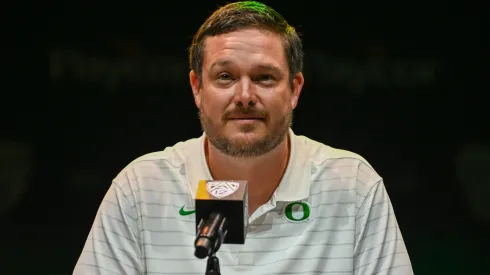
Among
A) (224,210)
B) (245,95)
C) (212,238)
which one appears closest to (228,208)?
(224,210)

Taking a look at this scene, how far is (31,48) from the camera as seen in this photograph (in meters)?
2.76

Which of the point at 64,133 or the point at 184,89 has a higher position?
the point at 184,89

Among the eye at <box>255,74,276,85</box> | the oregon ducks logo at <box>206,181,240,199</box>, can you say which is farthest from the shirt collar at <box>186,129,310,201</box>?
the oregon ducks logo at <box>206,181,240,199</box>

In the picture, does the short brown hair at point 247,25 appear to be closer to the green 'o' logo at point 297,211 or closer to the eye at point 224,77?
the eye at point 224,77

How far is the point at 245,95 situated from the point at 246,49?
135mm

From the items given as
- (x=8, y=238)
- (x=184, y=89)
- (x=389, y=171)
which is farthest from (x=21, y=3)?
(x=389, y=171)

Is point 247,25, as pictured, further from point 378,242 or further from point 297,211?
point 378,242

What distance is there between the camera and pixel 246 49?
1.67 m

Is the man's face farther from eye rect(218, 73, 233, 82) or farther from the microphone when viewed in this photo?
the microphone

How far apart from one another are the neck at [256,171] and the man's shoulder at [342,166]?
0.31 feet

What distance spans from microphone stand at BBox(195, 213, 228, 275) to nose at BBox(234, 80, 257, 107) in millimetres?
486

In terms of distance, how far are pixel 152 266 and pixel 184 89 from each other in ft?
4.12

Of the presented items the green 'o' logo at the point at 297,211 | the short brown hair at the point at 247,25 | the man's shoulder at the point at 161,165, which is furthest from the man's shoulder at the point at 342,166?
the man's shoulder at the point at 161,165

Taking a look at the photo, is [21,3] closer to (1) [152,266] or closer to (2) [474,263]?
(1) [152,266]
